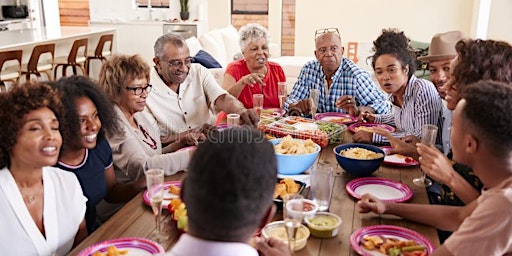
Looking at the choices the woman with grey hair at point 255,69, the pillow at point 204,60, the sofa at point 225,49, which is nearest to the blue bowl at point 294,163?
the woman with grey hair at point 255,69

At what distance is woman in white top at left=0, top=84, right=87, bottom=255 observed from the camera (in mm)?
1511

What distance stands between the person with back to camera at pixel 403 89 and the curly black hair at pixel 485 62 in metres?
0.62

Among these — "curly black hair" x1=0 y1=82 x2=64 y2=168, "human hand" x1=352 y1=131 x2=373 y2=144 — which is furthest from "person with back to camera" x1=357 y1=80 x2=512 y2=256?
"curly black hair" x1=0 y1=82 x2=64 y2=168

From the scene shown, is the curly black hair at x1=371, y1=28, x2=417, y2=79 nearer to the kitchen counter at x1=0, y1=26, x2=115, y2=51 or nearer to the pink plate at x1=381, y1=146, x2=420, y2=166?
the pink plate at x1=381, y1=146, x2=420, y2=166

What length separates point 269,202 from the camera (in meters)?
0.98

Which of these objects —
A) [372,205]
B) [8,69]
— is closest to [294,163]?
[372,205]

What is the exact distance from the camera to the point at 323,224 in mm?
1501

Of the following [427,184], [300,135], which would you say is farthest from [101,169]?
[427,184]

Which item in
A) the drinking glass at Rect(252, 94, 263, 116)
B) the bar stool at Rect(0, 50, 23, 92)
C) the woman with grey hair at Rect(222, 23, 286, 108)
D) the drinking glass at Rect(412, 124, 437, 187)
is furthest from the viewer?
the bar stool at Rect(0, 50, 23, 92)

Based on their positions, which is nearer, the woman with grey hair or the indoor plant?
the woman with grey hair

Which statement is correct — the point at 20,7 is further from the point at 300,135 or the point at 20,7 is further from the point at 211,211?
the point at 211,211

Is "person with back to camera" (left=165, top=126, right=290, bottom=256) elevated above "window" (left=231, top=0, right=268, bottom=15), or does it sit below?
below

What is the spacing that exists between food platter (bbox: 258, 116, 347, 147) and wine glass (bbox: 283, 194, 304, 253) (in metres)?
0.94

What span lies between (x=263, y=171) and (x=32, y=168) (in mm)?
999
